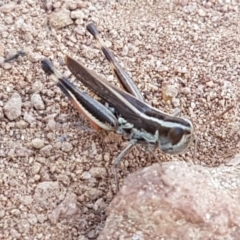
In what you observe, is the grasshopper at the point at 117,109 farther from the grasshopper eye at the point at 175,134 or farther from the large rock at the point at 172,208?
the large rock at the point at 172,208

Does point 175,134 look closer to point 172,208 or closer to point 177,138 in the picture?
point 177,138

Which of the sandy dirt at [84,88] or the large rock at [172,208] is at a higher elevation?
the large rock at [172,208]

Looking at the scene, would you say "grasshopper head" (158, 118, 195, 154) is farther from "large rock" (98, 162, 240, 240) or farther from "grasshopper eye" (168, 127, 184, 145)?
"large rock" (98, 162, 240, 240)

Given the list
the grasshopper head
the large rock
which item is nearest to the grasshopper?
the grasshopper head

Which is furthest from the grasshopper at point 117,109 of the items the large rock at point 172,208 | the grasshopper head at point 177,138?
the large rock at point 172,208

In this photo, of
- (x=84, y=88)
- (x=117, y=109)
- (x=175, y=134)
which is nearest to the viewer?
(x=175, y=134)

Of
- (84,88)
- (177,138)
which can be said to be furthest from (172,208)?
(84,88)
